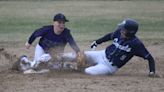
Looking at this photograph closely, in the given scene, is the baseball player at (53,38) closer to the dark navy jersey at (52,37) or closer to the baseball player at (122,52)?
the dark navy jersey at (52,37)

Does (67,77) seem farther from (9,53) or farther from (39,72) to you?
(9,53)

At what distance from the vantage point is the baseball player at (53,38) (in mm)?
9529

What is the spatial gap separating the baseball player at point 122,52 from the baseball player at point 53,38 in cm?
52

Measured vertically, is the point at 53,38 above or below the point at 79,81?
above

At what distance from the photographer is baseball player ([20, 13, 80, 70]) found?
31.3 feet

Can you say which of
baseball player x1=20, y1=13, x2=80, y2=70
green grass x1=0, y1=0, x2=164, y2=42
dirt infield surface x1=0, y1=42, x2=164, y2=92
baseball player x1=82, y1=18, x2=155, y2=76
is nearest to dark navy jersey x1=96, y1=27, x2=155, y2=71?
baseball player x1=82, y1=18, x2=155, y2=76

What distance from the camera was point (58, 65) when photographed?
9711 millimetres

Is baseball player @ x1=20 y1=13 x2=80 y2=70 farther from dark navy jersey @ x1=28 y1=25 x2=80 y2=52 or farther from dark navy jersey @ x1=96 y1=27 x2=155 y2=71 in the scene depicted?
dark navy jersey @ x1=96 y1=27 x2=155 y2=71

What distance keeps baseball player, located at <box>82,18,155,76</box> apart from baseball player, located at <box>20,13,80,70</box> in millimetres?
517

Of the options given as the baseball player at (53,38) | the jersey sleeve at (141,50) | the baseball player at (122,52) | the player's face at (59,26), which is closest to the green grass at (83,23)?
the baseball player at (53,38)

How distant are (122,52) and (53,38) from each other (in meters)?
1.36

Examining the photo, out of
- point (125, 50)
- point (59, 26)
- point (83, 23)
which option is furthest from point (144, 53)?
point (83, 23)

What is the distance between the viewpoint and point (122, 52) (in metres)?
9.19

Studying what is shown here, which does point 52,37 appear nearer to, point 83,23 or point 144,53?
point 144,53
